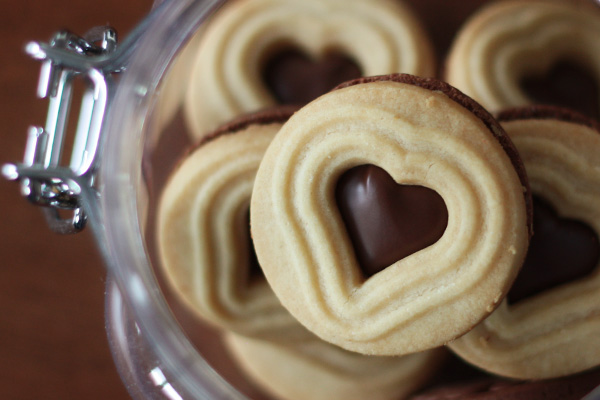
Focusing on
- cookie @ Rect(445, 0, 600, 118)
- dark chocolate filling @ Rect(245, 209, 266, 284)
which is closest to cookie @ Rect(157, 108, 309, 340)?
dark chocolate filling @ Rect(245, 209, 266, 284)

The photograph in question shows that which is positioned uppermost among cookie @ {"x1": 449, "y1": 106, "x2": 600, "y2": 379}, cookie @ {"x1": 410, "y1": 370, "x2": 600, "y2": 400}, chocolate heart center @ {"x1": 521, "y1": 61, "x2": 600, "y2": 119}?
chocolate heart center @ {"x1": 521, "y1": 61, "x2": 600, "y2": 119}

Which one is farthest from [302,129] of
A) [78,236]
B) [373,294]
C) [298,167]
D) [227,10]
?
[78,236]

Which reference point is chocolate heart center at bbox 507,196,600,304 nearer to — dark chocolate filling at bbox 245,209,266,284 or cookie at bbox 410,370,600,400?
cookie at bbox 410,370,600,400

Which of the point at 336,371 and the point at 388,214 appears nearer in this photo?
the point at 388,214

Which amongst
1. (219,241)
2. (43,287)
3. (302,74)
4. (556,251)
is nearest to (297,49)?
(302,74)

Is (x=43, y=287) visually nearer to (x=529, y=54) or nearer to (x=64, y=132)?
(x=64, y=132)

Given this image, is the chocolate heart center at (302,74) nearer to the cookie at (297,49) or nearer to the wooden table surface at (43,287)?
the cookie at (297,49)

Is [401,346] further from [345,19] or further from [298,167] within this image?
[345,19]
